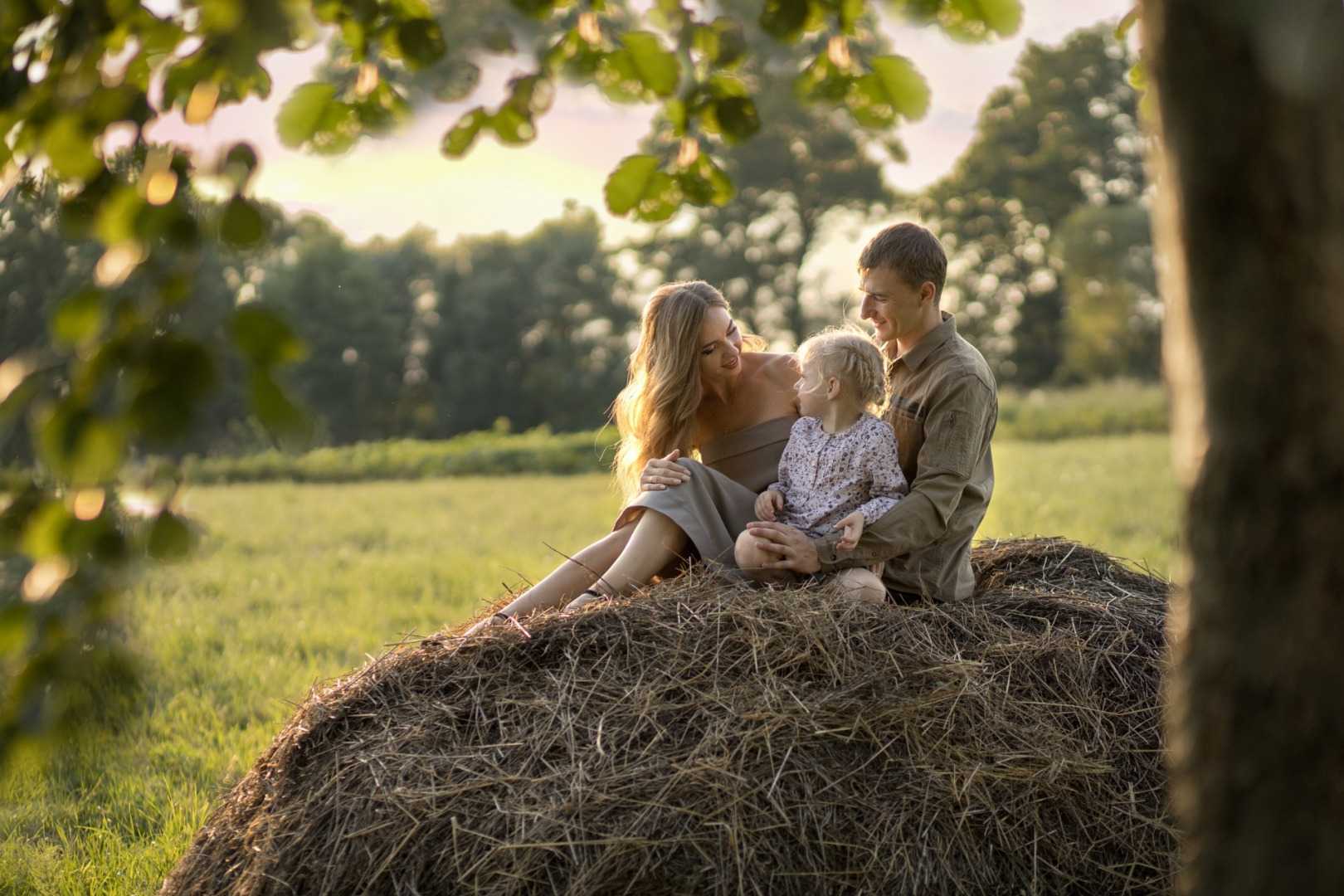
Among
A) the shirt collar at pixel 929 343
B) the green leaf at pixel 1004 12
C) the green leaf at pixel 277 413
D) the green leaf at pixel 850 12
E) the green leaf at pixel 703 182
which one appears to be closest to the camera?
the green leaf at pixel 277 413

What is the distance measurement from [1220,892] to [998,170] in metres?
38.5

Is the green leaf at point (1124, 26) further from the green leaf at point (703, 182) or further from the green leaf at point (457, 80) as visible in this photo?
the green leaf at point (457, 80)

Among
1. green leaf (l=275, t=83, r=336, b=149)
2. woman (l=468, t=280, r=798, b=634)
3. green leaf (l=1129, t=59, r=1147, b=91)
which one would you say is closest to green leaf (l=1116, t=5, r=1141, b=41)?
green leaf (l=1129, t=59, r=1147, b=91)

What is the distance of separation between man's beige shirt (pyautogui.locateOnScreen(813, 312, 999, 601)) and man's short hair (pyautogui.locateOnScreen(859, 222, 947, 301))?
0.73 feet

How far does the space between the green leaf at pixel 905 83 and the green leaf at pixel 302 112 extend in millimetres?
1079

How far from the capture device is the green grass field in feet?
12.7

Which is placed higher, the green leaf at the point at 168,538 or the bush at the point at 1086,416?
the green leaf at the point at 168,538

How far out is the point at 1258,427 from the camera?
4.12 feet

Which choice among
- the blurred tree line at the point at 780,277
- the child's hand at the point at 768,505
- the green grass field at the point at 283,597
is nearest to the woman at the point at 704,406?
the child's hand at the point at 768,505

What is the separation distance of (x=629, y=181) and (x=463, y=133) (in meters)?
0.38

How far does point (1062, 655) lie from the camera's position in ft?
10.8

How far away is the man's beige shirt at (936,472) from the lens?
3592mm

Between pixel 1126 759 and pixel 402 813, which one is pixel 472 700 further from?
pixel 1126 759

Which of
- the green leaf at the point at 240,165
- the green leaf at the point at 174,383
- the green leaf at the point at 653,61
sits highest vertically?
the green leaf at the point at 653,61
